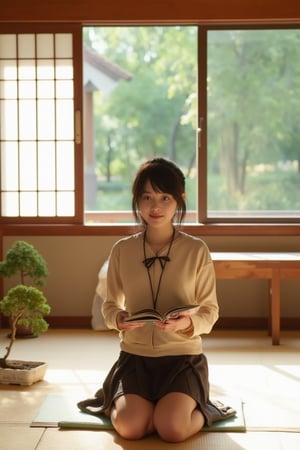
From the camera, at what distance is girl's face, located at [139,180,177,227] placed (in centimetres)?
313

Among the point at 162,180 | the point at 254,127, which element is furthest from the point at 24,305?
the point at 254,127

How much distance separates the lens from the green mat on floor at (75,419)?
3.12m

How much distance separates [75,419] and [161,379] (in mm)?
388

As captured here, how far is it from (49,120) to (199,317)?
3025 mm

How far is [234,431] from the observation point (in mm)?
3107

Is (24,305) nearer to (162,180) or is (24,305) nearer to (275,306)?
(162,180)

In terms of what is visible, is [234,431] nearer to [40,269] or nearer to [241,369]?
[241,369]

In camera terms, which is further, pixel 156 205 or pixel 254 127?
pixel 254 127

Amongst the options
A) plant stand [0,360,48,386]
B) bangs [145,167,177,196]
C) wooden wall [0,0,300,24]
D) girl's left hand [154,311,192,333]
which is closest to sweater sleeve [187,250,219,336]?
girl's left hand [154,311,192,333]

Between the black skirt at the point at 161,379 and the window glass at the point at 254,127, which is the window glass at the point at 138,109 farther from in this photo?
→ the black skirt at the point at 161,379

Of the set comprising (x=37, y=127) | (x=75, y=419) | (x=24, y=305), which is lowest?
(x=75, y=419)

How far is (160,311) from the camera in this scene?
314 cm

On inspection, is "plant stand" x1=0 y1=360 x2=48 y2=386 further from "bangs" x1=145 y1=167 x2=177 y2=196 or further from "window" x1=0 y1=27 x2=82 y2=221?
"window" x1=0 y1=27 x2=82 y2=221

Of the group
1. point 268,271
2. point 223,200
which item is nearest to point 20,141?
point 268,271
